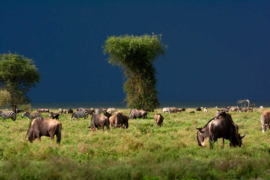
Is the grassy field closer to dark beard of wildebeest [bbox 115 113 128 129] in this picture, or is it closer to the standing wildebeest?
the standing wildebeest

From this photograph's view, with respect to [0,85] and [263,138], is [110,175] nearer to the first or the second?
[263,138]

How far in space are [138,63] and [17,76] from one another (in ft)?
73.0

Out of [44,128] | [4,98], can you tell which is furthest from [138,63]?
[44,128]

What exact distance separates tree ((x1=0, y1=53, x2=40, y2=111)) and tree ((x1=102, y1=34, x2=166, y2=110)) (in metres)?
15.4

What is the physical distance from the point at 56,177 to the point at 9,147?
5.18 m

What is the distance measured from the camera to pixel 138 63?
40500 mm

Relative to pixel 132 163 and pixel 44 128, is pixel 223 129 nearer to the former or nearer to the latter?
pixel 132 163

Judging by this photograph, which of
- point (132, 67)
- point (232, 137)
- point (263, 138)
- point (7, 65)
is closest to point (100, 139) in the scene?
point (232, 137)

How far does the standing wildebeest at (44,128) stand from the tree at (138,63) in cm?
2687

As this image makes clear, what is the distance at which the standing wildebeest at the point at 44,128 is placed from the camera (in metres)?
12.5

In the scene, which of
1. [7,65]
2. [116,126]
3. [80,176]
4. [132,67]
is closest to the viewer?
[80,176]

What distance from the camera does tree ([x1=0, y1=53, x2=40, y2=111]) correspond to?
4438cm

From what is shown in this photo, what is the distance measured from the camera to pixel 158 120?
70.7ft

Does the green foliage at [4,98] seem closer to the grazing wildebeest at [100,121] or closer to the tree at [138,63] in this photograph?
the tree at [138,63]
